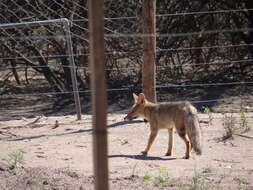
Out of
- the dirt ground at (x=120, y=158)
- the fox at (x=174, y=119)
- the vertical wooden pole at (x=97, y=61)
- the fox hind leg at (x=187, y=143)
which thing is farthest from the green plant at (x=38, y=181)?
the vertical wooden pole at (x=97, y=61)

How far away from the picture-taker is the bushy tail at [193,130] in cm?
708

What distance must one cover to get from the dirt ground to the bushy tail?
0.21m

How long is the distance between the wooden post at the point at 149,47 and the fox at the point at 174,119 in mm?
1434

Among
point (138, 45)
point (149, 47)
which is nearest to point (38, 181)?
point (149, 47)

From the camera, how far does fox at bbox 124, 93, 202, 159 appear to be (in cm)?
720

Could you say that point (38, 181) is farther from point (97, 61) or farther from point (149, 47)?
point (149, 47)

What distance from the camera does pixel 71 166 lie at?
6824 mm

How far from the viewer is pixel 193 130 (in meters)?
7.19

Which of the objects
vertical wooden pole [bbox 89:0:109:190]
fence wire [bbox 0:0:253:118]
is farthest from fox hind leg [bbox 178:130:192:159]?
fence wire [bbox 0:0:253:118]

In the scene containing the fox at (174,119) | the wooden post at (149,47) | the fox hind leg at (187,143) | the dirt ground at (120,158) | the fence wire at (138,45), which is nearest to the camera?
the dirt ground at (120,158)

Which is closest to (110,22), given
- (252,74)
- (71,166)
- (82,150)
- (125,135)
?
(252,74)

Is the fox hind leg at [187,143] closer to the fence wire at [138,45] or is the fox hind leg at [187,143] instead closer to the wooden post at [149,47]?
the wooden post at [149,47]

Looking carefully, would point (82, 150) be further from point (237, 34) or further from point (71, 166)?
point (237, 34)

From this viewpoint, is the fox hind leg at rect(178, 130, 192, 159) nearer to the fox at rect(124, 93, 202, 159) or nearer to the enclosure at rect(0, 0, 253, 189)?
the fox at rect(124, 93, 202, 159)
